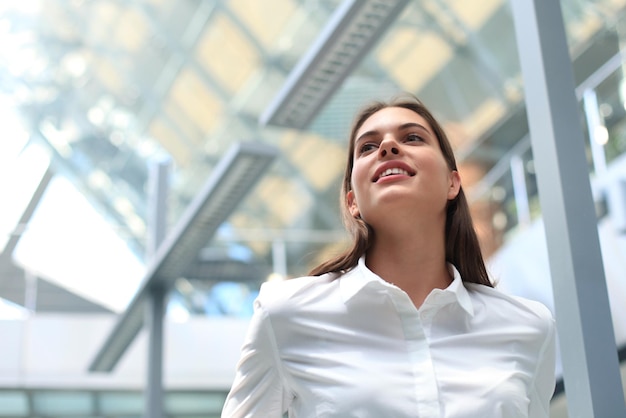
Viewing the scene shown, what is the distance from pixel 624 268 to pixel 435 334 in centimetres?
577

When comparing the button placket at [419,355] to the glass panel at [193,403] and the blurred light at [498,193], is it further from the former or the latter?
the glass panel at [193,403]

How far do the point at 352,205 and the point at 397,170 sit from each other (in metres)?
0.22

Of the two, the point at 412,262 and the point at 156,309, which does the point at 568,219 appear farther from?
the point at 156,309

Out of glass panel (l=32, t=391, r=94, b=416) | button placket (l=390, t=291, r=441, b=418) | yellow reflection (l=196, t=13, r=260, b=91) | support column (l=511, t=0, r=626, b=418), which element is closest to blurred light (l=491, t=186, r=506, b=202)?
yellow reflection (l=196, t=13, r=260, b=91)

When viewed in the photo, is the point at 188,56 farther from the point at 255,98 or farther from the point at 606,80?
the point at 606,80

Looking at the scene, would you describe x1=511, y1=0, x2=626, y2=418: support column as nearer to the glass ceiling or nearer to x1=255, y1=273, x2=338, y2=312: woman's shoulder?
x1=255, y1=273, x2=338, y2=312: woman's shoulder

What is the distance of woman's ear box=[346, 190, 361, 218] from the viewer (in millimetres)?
2066

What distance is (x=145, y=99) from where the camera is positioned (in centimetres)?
1473

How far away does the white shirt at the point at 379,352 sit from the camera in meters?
1.71

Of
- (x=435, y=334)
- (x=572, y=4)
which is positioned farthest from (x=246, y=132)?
(x=435, y=334)

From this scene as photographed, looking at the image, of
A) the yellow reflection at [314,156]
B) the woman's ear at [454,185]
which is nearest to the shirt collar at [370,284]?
the woman's ear at [454,185]

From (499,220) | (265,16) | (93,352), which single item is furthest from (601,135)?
(265,16)

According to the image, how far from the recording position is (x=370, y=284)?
72.2 inches

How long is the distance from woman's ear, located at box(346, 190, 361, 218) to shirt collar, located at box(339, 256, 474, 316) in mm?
169
